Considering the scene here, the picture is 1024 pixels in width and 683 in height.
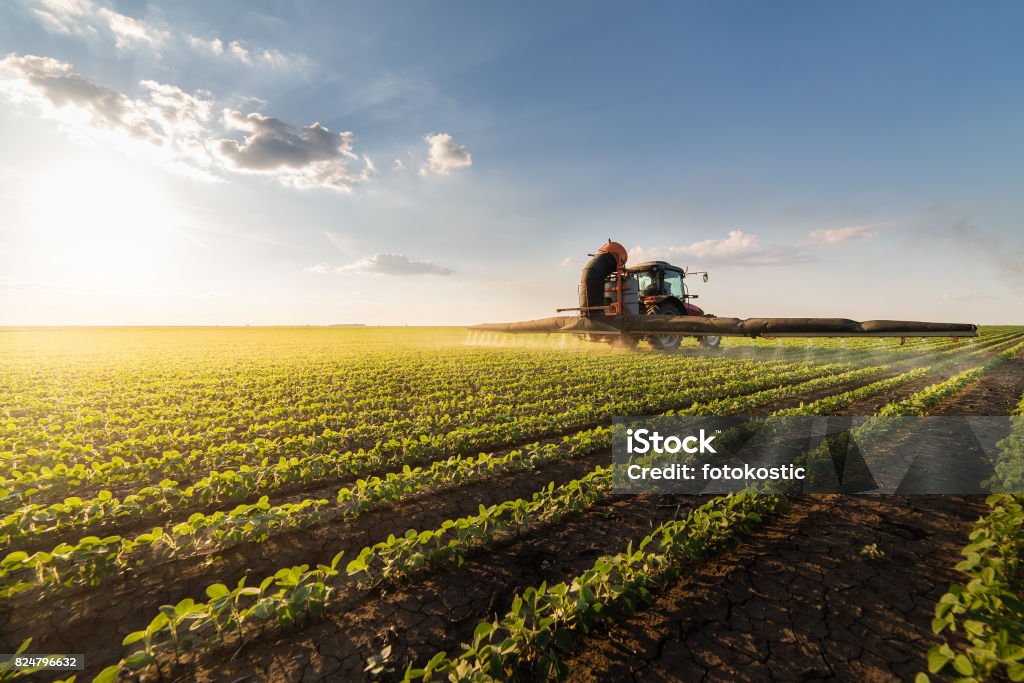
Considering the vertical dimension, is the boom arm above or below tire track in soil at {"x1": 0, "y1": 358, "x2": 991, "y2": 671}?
above

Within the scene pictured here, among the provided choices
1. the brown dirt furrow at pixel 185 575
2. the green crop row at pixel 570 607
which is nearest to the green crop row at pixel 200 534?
the brown dirt furrow at pixel 185 575

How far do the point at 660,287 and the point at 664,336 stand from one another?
3510mm

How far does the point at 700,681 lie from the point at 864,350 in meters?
32.7

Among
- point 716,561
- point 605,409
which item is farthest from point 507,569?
point 605,409

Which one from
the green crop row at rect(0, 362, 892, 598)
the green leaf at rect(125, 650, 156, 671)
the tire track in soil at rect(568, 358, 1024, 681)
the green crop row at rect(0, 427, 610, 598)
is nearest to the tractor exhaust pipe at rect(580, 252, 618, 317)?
the green crop row at rect(0, 362, 892, 598)

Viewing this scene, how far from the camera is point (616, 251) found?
18.4 meters

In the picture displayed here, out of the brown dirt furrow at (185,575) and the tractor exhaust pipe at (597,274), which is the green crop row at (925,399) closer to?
the brown dirt furrow at (185,575)

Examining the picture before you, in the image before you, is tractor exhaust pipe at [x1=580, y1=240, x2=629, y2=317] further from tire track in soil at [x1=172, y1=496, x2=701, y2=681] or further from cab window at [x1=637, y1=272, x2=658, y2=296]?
tire track in soil at [x1=172, y1=496, x2=701, y2=681]

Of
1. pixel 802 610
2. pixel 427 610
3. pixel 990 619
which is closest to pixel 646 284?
pixel 802 610

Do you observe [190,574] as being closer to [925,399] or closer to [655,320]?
[655,320]

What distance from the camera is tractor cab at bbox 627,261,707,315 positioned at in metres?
19.0

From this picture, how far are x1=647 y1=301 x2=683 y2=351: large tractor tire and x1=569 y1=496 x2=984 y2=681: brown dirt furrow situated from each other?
1515cm

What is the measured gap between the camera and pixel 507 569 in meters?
3.49

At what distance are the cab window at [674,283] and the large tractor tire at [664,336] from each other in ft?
3.04
